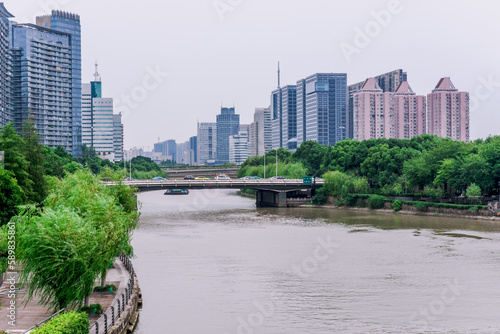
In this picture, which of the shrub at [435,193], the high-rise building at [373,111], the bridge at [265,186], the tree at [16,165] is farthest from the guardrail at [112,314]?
the high-rise building at [373,111]

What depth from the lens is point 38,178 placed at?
1658 inches

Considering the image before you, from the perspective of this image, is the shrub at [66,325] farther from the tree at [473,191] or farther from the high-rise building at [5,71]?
the high-rise building at [5,71]

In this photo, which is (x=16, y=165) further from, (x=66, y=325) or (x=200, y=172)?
(x=200, y=172)

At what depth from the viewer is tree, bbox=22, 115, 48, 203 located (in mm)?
39875

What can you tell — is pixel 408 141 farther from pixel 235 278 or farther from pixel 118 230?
pixel 118 230

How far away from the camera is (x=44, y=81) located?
162m

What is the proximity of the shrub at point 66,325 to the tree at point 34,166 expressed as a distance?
2191 centimetres

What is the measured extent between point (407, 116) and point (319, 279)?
17284cm

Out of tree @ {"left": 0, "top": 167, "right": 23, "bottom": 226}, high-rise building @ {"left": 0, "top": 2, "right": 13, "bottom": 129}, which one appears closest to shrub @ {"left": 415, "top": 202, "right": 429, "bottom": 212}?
tree @ {"left": 0, "top": 167, "right": 23, "bottom": 226}

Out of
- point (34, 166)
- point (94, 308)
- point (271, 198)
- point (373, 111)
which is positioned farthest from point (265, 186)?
point (373, 111)

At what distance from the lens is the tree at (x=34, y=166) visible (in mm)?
39875

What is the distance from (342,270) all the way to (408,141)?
6584 cm

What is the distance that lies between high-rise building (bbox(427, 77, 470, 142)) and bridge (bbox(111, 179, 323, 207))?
10258cm

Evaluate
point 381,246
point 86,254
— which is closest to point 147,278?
point 86,254
